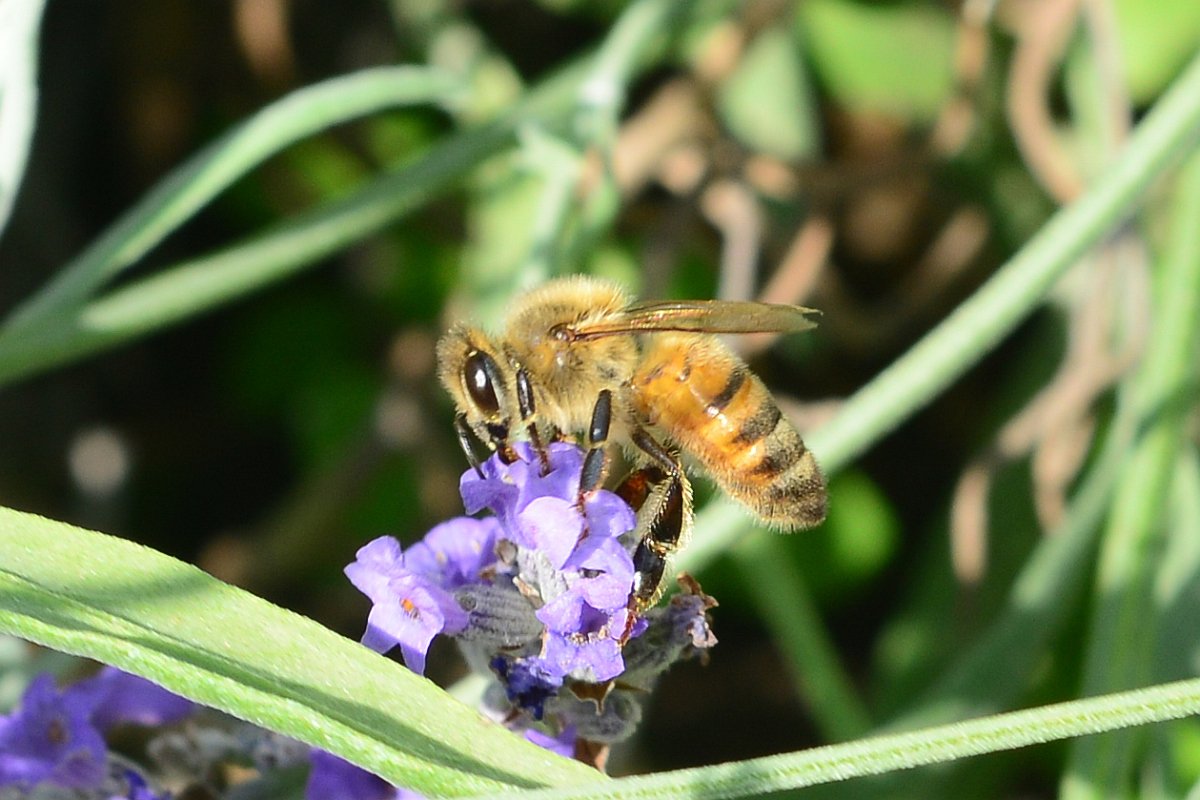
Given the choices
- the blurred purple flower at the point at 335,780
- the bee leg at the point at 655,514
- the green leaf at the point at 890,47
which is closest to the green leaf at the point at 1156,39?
the green leaf at the point at 890,47

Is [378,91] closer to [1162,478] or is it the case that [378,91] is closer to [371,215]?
[371,215]

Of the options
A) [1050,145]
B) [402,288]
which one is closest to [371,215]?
[402,288]

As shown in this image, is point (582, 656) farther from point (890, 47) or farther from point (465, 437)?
point (890, 47)

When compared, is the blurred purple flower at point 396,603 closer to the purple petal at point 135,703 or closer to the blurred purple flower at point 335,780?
the blurred purple flower at point 335,780

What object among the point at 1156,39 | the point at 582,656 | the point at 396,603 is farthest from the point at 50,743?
the point at 1156,39

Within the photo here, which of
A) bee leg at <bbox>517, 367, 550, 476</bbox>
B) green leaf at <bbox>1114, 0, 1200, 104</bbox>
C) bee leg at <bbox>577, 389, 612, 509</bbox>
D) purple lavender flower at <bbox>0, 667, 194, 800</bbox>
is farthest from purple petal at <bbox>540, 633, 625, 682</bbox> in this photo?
green leaf at <bbox>1114, 0, 1200, 104</bbox>

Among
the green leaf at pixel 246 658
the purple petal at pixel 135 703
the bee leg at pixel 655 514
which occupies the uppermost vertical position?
the bee leg at pixel 655 514

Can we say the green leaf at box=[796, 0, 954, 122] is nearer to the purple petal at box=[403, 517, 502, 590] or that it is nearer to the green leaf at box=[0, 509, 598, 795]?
the purple petal at box=[403, 517, 502, 590]
